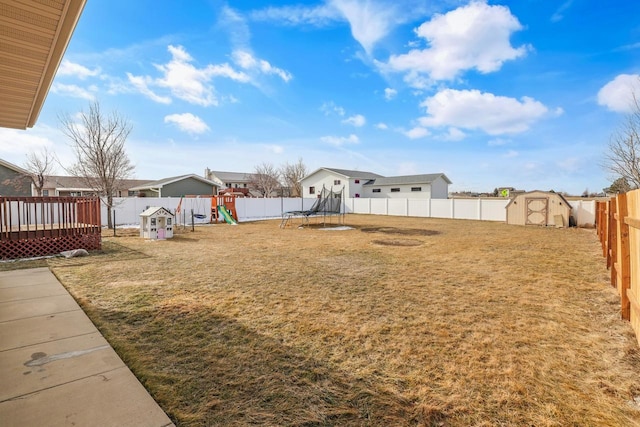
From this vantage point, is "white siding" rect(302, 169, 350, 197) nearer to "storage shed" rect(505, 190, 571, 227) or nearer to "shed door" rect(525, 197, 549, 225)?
"storage shed" rect(505, 190, 571, 227)

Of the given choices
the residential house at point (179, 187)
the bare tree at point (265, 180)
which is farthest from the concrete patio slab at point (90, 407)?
the bare tree at point (265, 180)

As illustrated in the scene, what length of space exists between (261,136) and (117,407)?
31.8 meters

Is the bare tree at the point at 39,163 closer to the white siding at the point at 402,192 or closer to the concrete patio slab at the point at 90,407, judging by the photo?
the concrete patio slab at the point at 90,407

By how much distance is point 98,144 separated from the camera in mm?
14945

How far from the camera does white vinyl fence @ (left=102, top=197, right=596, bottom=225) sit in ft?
60.0

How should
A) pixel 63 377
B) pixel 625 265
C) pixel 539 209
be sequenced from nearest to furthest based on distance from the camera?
pixel 63 377 < pixel 625 265 < pixel 539 209

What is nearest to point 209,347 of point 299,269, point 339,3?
point 299,269

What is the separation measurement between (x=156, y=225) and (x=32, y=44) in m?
9.45

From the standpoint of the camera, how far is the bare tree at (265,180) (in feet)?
151

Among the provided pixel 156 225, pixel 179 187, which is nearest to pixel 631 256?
pixel 156 225

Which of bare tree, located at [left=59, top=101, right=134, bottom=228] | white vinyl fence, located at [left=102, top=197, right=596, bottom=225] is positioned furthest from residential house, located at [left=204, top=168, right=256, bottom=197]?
bare tree, located at [left=59, top=101, right=134, bottom=228]

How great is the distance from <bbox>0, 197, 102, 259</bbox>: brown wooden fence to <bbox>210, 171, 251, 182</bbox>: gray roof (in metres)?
42.1

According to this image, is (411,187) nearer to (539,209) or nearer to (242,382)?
(539,209)

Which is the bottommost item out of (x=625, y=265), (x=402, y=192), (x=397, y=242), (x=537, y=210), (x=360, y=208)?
(x=397, y=242)
